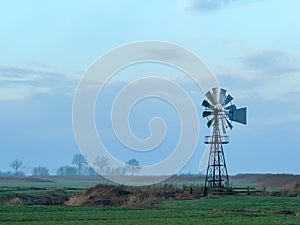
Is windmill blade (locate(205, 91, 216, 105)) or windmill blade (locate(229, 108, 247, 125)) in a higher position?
windmill blade (locate(205, 91, 216, 105))

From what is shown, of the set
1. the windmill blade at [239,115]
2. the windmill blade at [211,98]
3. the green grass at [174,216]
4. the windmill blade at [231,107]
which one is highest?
the windmill blade at [211,98]

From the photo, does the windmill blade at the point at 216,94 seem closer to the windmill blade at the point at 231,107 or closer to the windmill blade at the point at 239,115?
the windmill blade at the point at 231,107

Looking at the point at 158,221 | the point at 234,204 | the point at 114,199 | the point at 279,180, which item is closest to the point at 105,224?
the point at 158,221

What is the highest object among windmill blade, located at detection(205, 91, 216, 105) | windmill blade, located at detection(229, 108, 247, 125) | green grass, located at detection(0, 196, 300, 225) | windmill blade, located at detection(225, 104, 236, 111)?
windmill blade, located at detection(205, 91, 216, 105)

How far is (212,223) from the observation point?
3919 centimetres

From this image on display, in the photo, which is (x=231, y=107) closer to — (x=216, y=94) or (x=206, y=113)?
(x=216, y=94)

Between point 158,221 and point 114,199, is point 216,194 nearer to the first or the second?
point 114,199

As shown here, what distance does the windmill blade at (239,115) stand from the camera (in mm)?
75062

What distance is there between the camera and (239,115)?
75625 mm

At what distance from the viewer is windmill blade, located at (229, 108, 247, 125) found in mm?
75062

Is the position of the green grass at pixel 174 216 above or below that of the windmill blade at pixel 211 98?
below

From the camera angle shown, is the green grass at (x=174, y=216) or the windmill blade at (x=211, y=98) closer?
the green grass at (x=174, y=216)

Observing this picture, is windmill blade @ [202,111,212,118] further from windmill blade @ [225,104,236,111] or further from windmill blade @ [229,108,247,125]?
windmill blade @ [229,108,247,125]

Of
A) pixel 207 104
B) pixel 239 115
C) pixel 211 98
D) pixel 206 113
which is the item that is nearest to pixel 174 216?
pixel 206 113
